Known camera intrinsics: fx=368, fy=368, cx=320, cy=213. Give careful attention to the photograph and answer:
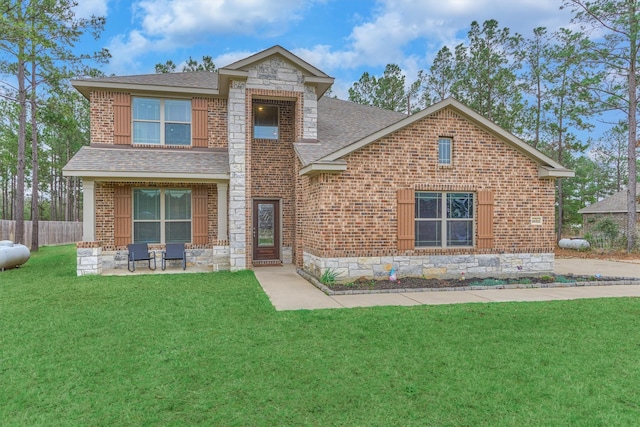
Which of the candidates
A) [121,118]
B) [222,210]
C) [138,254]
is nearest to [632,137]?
[222,210]

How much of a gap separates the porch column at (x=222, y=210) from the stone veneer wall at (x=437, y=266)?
110 inches

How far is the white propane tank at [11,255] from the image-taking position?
35.8 feet

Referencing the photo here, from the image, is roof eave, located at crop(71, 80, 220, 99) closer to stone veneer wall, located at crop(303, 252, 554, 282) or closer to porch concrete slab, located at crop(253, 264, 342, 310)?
porch concrete slab, located at crop(253, 264, 342, 310)

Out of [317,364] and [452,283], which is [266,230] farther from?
[317,364]

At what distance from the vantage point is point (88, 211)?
10234 mm

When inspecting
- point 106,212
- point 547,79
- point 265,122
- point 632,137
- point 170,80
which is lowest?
point 106,212

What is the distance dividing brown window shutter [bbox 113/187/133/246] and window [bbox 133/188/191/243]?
185mm

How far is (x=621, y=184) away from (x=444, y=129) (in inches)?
1683

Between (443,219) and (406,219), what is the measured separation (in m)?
1.13

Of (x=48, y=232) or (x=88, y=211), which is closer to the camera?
(x=88, y=211)

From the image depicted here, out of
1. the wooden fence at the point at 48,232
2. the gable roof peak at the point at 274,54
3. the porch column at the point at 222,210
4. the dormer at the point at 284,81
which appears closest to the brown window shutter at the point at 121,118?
the dormer at the point at 284,81

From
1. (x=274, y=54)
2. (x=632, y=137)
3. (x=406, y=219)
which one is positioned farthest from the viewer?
(x=632, y=137)

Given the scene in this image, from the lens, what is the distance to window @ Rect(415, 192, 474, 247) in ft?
31.3

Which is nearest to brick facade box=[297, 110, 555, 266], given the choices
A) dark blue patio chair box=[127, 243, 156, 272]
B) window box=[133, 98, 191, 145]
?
dark blue patio chair box=[127, 243, 156, 272]
